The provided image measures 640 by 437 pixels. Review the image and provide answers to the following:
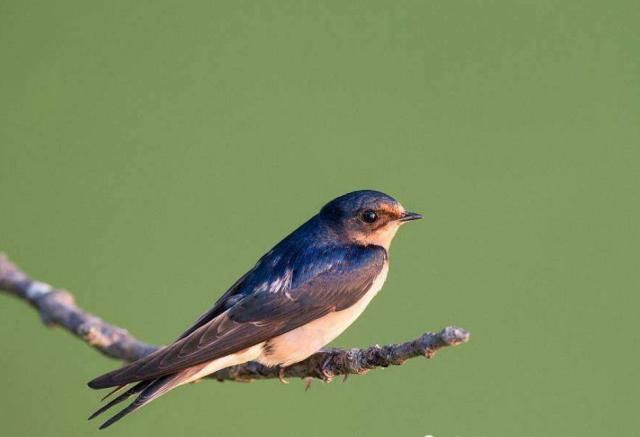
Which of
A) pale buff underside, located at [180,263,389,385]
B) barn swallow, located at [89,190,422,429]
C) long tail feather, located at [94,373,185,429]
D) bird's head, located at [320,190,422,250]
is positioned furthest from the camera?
bird's head, located at [320,190,422,250]

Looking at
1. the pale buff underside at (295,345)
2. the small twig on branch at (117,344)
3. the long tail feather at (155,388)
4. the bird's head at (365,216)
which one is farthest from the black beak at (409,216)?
the long tail feather at (155,388)

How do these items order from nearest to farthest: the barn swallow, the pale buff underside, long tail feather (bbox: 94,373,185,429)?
long tail feather (bbox: 94,373,185,429) → the barn swallow → the pale buff underside

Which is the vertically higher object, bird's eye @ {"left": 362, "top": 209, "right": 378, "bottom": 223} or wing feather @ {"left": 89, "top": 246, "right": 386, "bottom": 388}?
bird's eye @ {"left": 362, "top": 209, "right": 378, "bottom": 223}

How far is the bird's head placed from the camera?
260 centimetres

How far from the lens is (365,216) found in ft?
8.56


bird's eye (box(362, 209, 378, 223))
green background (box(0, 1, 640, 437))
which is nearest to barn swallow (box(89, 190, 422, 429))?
bird's eye (box(362, 209, 378, 223))

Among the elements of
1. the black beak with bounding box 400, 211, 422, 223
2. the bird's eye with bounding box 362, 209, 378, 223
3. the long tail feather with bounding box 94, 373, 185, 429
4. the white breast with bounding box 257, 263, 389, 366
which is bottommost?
the white breast with bounding box 257, 263, 389, 366

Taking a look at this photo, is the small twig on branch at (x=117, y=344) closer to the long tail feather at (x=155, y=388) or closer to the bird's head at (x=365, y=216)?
the long tail feather at (x=155, y=388)

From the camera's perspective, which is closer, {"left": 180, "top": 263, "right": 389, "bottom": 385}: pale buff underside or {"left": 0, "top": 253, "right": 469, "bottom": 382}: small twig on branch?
{"left": 0, "top": 253, "right": 469, "bottom": 382}: small twig on branch

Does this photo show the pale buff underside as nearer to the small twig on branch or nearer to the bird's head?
the small twig on branch

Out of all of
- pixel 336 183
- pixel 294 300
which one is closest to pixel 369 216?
pixel 294 300

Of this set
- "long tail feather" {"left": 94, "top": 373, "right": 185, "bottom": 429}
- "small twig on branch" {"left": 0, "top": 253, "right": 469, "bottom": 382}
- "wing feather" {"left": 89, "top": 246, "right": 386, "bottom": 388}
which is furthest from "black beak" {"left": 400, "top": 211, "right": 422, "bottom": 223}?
"long tail feather" {"left": 94, "top": 373, "right": 185, "bottom": 429}

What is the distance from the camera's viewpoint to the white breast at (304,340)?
2.33 metres

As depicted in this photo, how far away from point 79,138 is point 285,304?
5.56ft
